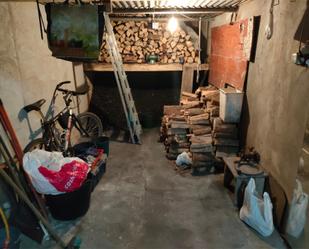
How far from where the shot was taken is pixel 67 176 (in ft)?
7.30

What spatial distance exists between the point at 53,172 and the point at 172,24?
3.78 meters

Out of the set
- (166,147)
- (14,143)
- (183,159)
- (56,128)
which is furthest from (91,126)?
(14,143)

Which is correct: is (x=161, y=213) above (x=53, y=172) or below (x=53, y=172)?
below

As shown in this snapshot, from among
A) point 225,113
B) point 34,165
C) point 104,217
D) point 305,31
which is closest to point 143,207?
point 104,217

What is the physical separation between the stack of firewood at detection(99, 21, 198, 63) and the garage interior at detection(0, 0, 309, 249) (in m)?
0.63

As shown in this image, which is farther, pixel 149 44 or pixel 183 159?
pixel 149 44

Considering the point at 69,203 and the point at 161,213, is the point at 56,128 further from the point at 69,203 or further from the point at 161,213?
the point at 161,213

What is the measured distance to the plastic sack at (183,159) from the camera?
3.54 meters

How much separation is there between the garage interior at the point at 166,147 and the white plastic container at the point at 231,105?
14mm

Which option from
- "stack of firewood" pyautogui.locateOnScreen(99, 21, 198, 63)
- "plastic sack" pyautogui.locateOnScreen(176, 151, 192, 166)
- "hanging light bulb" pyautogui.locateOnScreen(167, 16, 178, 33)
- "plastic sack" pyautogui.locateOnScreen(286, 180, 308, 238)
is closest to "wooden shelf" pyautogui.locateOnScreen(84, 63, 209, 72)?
"stack of firewood" pyautogui.locateOnScreen(99, 21, 198, 63)

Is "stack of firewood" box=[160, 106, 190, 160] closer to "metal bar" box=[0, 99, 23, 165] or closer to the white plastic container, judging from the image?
the white plastic container

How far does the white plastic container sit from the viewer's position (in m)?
3.32

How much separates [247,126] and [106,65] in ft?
9.53

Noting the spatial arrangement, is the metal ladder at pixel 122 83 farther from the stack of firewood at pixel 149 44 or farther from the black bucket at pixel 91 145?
the black bucket at pixel 91 145
